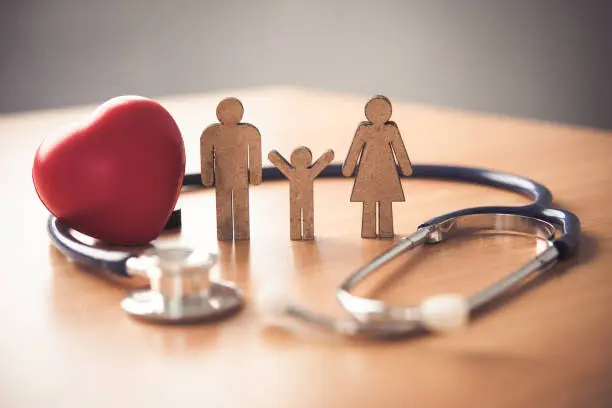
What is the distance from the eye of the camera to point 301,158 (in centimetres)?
78

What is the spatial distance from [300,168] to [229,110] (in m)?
0.08

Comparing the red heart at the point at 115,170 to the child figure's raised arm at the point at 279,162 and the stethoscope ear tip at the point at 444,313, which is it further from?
the stethoscope ear tip at the point at 444,313

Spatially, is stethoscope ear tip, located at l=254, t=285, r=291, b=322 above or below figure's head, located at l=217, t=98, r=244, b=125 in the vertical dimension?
below

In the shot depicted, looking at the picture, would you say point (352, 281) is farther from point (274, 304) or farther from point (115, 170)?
point (115, 170)

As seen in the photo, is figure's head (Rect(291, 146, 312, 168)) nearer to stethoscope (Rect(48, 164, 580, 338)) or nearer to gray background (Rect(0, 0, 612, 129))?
stethoscope (Rect(48, 164, 580, 338))

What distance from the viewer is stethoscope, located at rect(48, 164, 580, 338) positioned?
563mm

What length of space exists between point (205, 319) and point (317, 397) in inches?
5.2

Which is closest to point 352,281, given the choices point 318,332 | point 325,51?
point 318,332

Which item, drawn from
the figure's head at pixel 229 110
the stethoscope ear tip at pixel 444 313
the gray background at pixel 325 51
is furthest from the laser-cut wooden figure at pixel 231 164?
the gray background at pixel 325 51

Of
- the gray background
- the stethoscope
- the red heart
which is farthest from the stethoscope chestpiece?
the gray background

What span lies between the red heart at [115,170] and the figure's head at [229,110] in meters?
0.04

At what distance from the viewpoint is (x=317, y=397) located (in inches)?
19.4

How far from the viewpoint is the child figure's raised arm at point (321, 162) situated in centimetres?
76

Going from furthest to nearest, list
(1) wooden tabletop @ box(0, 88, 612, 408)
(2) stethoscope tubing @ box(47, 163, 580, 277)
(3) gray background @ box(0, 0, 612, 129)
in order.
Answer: (3) gray background @ box(0, 0, 612, 129) → (2) stethoscope tubing @ box(47, 163, 580, 277) → (1) wooden tabletop @ box(0, 88, 612, 408)
